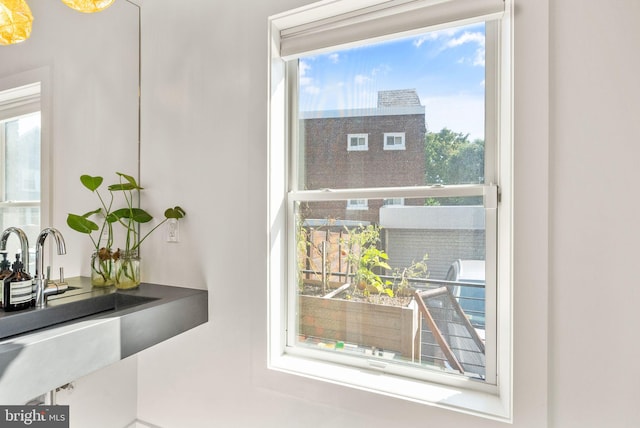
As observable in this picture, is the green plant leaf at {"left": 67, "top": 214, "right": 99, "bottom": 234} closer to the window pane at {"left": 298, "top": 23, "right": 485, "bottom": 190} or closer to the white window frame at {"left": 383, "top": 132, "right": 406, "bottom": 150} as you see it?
the window pane at {"left": 298, "top": 23, "right": 485, "bottom": 190}

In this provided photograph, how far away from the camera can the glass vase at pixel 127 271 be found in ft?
4.67

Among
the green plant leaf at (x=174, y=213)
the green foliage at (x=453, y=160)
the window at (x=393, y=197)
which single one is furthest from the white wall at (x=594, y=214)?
the green plant leaf at (x=174, y=213)

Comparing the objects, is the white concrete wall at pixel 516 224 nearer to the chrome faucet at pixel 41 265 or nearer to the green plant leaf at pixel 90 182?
the green plant leaf at pixel 90 182

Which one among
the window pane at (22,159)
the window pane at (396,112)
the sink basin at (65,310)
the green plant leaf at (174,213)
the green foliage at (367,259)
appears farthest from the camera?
the green plant leaf at (174,213)

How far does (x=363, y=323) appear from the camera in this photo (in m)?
1.35

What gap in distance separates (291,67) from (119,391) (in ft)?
5.24

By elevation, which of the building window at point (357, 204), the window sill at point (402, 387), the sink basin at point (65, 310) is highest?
the building window at point (357, 204)

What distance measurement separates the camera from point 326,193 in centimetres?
138

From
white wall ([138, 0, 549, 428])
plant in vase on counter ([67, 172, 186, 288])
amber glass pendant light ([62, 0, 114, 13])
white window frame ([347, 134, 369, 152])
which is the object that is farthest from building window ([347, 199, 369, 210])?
amber glass pendant light ([62, 0, 114, 13])

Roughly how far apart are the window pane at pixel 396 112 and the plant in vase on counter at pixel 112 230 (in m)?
0.69

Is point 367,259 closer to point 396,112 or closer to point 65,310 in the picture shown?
point 396,112

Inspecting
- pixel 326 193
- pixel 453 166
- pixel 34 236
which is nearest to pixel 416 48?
pixel 453 166

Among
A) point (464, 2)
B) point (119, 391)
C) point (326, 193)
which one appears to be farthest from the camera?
point (119, 391)

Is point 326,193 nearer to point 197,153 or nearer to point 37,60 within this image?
point 197,153
